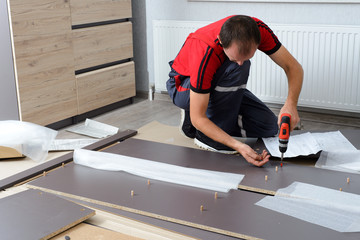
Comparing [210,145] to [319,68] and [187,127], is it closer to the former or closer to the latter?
[187,127]

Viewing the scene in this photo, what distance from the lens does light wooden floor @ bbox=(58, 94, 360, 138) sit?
3645 millimetres

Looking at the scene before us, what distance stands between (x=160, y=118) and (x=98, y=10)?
101 cm

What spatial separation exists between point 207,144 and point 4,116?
1.56 meters

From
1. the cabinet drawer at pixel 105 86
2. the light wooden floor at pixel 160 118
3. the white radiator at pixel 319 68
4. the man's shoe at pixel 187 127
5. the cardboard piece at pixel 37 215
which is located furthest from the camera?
the cabinet drawer at pixel 105 86

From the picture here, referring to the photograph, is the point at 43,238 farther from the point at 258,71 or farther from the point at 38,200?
the point at 258,71

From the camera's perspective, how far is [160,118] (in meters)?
3.92

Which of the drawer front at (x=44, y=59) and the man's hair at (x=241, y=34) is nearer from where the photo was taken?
the man's hair at (x=241, y=34)

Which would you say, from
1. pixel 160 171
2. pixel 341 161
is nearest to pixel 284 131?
pixel 341 161

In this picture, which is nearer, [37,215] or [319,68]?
[37,215]

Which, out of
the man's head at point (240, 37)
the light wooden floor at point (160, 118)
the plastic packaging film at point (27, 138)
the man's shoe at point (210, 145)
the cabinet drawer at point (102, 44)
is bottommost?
the light wooden floor at point (160, 118)

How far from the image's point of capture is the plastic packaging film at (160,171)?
1.92 meters

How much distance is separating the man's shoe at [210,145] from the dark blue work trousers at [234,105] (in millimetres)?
103

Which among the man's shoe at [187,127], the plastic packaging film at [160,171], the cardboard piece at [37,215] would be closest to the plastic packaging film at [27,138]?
the plastic packaging film at [160,171]

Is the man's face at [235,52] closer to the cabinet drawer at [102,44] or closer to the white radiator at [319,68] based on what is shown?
the white radiator at [319,68]
